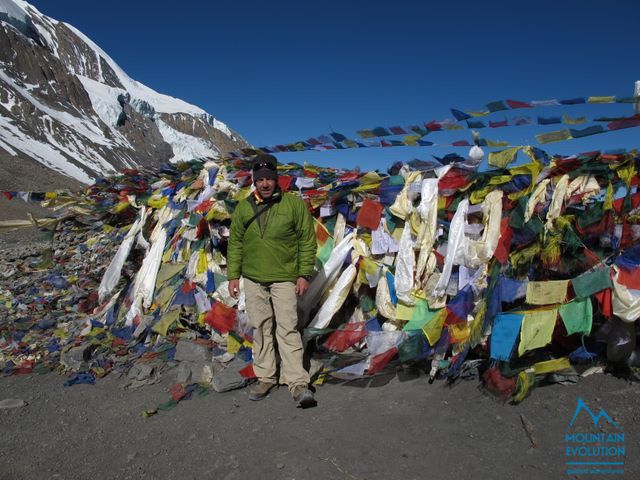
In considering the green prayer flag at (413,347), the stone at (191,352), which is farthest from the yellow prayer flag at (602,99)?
the stone at (191,352)

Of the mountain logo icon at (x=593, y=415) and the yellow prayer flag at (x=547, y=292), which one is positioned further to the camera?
the yellow prayer flag at (x=547, y=292)

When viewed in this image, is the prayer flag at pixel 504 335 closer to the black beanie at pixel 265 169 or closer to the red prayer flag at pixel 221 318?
the black beanie at pixel 265 169

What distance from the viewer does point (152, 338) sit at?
19.0 ft

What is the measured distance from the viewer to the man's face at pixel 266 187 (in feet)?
13.6

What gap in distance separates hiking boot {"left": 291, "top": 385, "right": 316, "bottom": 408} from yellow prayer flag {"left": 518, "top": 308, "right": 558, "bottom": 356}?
1.79 metres

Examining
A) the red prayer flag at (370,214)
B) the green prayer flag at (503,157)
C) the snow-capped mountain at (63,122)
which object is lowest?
the red prayer flag at (370,214)

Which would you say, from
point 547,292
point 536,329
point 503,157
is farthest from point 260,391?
point 503,157

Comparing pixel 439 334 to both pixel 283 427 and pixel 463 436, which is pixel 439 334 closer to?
pixel 463 436

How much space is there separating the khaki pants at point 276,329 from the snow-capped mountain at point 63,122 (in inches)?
992

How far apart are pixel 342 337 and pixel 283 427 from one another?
129cm

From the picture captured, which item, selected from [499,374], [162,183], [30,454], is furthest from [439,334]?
[162,183]

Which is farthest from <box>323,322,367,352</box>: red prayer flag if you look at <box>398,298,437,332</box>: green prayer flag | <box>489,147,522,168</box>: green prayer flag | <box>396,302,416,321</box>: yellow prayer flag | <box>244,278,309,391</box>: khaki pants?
<box>489,147,522,168</box>: green prayer flag

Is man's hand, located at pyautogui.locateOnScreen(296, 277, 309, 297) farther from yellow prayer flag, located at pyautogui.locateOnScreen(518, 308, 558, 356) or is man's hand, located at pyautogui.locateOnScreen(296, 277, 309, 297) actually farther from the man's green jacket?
yellow prayer flag, located at pyautogui.locateOnScreen(518, 308, 558, 356)

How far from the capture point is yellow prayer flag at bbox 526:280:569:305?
12.5ft
